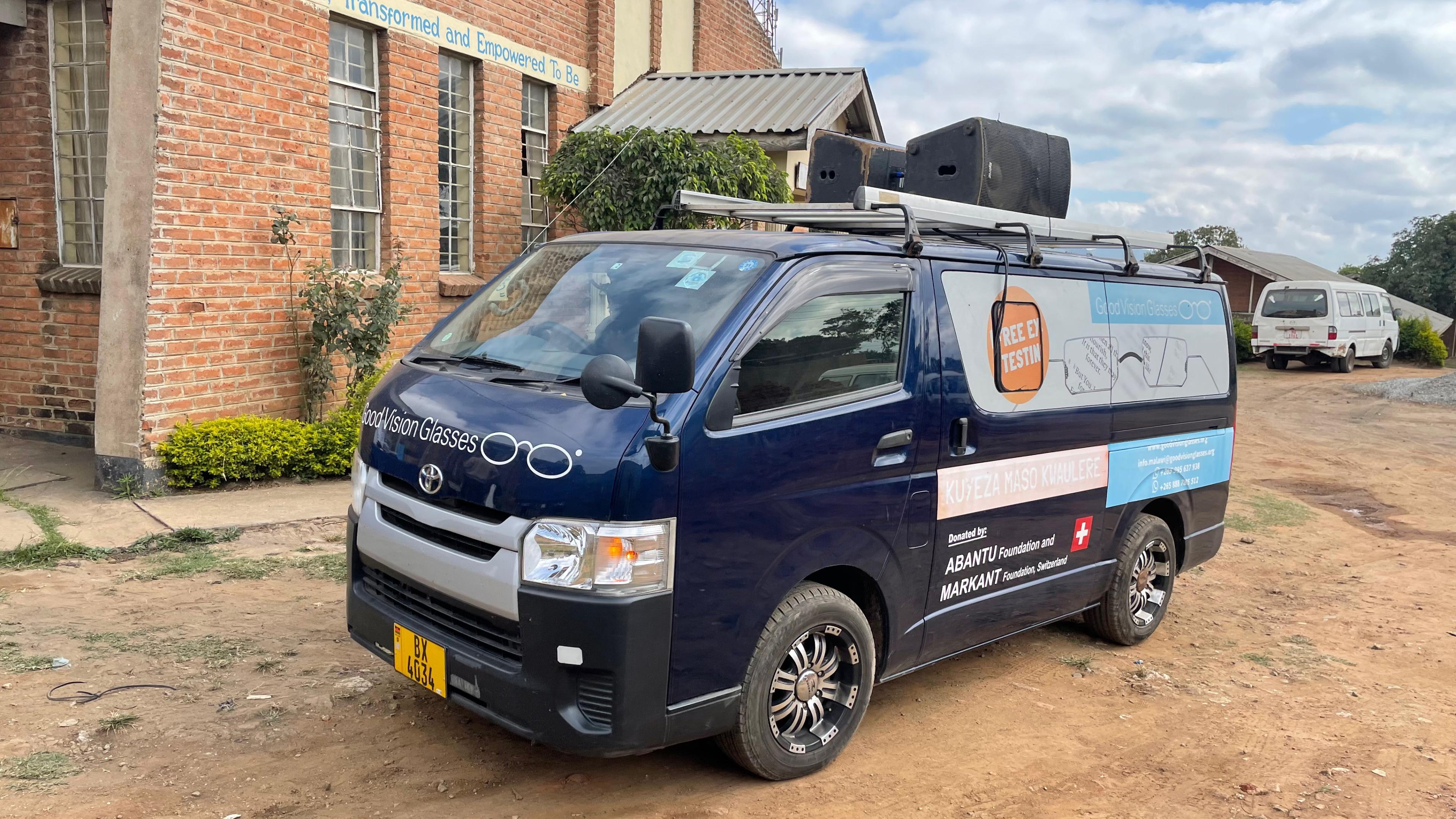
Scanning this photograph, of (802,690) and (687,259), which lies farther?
(687,259)

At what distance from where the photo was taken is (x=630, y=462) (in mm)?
3305

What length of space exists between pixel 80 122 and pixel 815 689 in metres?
8.23

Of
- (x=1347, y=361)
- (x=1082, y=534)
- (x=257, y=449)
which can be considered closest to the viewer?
(x=1082, y=534)

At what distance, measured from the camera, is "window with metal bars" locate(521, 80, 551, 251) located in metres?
12.3

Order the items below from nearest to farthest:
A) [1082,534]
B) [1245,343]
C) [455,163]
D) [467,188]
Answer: [1082,534], [455,163], [467,188], [1245,343]

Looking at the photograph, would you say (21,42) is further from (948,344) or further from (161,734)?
(948,344)

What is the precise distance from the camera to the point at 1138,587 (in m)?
5.98

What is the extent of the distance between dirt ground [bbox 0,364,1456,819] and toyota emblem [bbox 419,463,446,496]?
1.10m

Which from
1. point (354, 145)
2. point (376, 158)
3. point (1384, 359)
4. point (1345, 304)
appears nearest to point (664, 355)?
point (354, 145)

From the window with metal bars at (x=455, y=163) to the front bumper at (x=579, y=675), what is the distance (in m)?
8.12

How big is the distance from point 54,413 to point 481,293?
627cm

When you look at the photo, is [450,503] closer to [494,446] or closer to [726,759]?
[494,446]

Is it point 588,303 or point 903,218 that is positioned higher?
point 903,218

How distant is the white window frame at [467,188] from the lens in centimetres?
1113
